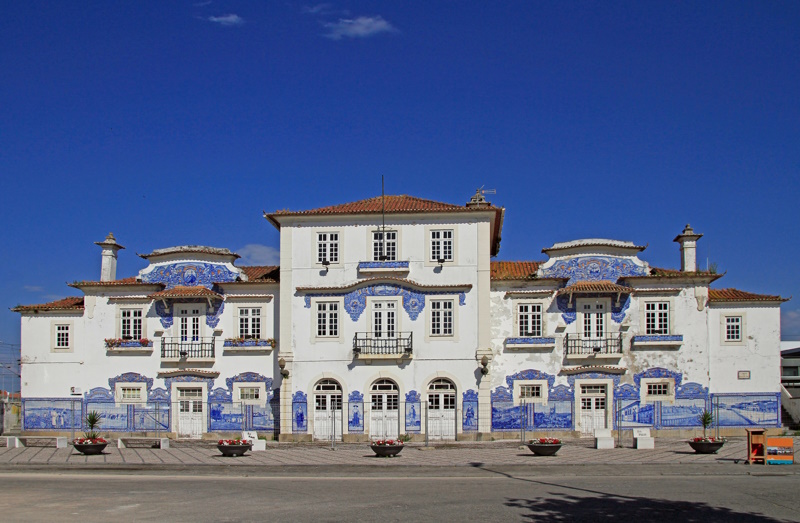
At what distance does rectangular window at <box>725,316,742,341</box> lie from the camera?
36469 millimetres

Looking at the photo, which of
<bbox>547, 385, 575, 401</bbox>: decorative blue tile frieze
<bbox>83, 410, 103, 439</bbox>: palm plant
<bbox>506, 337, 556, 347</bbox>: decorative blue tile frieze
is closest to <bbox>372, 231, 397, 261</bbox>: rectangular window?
<bbox>506, 337, 556, 347</bbox>: decorative blue tile frieze

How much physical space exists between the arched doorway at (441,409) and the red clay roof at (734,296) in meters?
11.7

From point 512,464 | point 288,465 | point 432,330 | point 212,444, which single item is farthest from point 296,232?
point 512,464

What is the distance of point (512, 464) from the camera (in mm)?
27250

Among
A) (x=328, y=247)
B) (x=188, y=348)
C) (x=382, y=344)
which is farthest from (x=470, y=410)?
(x=188, y=348)

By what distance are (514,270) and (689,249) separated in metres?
7.62

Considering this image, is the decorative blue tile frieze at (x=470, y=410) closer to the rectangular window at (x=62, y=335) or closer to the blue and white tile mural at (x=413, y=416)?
the blue and white tile mural at (x=413, y=416)

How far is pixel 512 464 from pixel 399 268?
37.5ft

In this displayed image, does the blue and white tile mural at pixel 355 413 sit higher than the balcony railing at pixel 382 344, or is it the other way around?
the balcony railing at pixel 382 344

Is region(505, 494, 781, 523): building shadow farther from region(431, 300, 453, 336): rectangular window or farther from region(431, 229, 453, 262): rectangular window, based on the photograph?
region(431, 229, 453, 262): rectangular window

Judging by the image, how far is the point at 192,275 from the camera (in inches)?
1507

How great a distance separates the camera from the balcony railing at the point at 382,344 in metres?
35.8

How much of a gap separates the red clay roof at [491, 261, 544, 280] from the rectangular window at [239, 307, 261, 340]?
408 inches

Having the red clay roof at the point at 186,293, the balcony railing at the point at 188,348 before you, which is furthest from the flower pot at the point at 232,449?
the red clay roof at the point at 186,293
